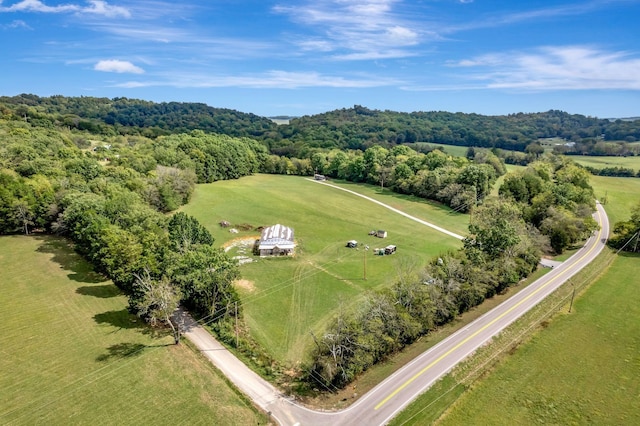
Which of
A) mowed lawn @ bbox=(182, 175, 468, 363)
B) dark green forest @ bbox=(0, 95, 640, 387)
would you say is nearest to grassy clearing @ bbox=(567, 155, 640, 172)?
dark green forest @ bbox=(0, 95, 640, 387)

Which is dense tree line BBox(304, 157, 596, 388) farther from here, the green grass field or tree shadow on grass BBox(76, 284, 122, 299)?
tree shadow on grass BBox(76, 284, 122, 299)

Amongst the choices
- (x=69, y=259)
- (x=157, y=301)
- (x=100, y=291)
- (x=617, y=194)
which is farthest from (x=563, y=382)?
(x=617, y=194)

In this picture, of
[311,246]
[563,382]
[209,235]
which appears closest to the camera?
[563,382]

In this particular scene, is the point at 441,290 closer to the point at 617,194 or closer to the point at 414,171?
the point at 414,171

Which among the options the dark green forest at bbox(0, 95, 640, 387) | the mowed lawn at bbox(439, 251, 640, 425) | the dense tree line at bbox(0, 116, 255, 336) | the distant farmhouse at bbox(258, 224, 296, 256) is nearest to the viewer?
the mowed lawn at bbox(439, 251, 640, 425)

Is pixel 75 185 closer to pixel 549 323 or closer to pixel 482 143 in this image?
pixel 549 323

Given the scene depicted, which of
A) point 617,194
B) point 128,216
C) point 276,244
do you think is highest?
point 128,216

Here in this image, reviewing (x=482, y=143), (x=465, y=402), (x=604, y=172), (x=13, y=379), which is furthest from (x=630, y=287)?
(x=482, y=143)
